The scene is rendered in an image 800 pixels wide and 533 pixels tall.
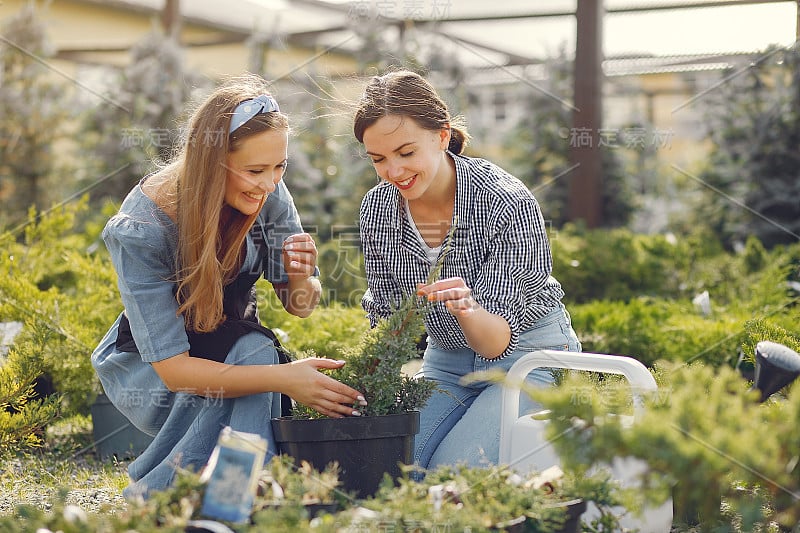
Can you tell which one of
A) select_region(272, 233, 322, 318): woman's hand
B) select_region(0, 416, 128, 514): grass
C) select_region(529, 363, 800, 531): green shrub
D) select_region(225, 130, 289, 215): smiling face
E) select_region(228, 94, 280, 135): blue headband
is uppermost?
select_region(228, 94, 280, 135): blue headband

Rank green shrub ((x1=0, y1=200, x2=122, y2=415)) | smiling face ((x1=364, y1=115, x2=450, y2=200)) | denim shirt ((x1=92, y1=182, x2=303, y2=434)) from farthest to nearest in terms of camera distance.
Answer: green shrub ((x1=0, y1=200, x2=122, y2=415)) → smiling face ((x1=364, y1=115, x2=450, y2=200)) → denim shirt ((x1=92, y1=182, x2=303, y2=434))

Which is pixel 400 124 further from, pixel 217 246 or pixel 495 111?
pixel 495 111

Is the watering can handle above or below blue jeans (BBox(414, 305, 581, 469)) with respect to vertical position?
above

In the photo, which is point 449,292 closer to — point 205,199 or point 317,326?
point 205,199

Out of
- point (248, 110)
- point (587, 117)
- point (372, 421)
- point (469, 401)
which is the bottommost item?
point (469, 401)

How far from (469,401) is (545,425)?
0.79 meters

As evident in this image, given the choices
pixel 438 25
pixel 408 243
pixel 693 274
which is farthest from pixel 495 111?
pixel 408 243

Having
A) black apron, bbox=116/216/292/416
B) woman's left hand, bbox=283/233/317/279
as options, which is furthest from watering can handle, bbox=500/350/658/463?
woman's left hand, bbox=283/233/317/279

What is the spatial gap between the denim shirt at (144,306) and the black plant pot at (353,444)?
0.41 metres

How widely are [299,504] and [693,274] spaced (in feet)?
11.9

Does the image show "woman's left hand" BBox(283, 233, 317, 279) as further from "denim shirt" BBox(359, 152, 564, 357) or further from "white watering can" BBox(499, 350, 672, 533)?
"white watering can" BBox(499, 350, 672, 533)

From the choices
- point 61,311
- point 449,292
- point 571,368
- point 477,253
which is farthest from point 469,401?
point 61,311

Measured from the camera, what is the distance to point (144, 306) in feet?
7.14

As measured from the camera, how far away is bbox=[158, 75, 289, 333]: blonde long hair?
223 centimetres
